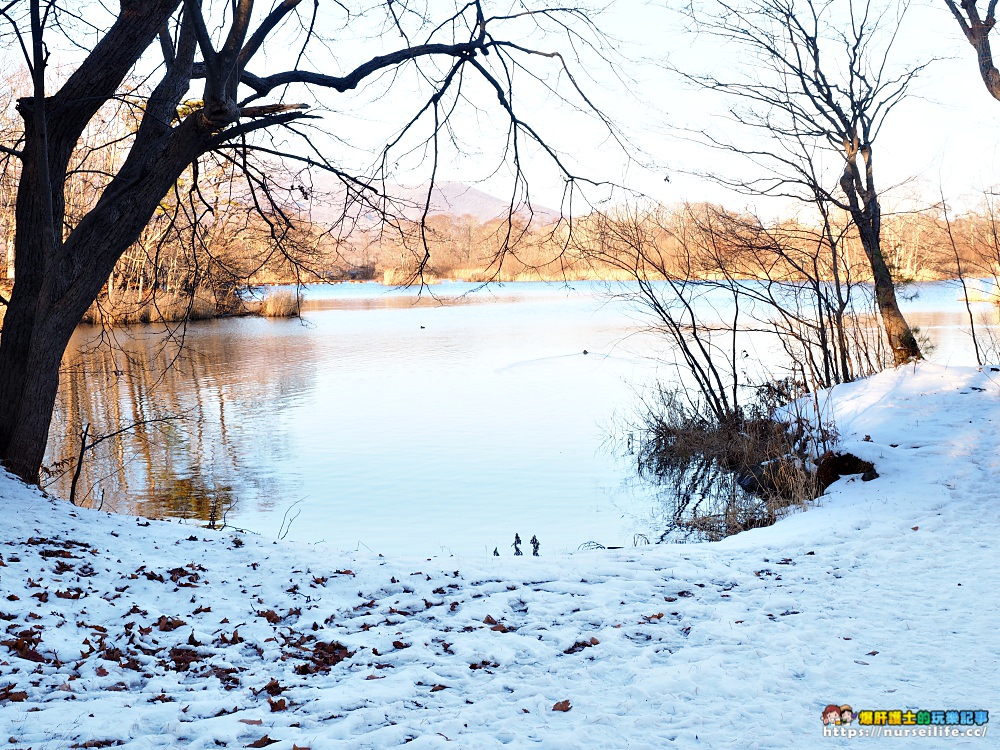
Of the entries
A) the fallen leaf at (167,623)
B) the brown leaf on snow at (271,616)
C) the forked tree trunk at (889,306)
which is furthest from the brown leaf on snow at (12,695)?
the forked tree trunk at (889,306)

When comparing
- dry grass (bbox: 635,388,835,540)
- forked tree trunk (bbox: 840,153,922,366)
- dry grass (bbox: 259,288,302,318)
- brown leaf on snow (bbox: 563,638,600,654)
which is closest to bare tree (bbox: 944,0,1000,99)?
forked tree trunk (bbox: 840,153,922,366)

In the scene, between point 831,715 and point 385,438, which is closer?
point 831,715

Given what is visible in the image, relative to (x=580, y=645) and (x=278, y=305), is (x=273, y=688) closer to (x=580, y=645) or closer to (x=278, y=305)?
(x=580, y=645)

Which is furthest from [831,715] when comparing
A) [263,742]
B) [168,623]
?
[168,623]

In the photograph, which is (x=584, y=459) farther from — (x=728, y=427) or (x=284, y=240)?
(x=284, y=240)

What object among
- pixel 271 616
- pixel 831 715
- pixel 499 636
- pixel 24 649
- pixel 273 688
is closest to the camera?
pixel 831 715

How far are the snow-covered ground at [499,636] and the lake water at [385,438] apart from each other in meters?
2.04

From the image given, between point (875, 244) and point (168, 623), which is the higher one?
point (875, 244)

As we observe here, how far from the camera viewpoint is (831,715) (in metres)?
3.24

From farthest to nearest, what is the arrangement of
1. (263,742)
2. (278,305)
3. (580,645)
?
1. (278,305)
2. (580,645)
3. (263,742)

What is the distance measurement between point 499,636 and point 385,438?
8.62 metres

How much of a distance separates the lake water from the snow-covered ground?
204 centimetres

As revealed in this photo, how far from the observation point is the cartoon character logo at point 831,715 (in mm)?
3200

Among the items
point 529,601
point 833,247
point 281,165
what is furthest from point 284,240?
point 833,247
